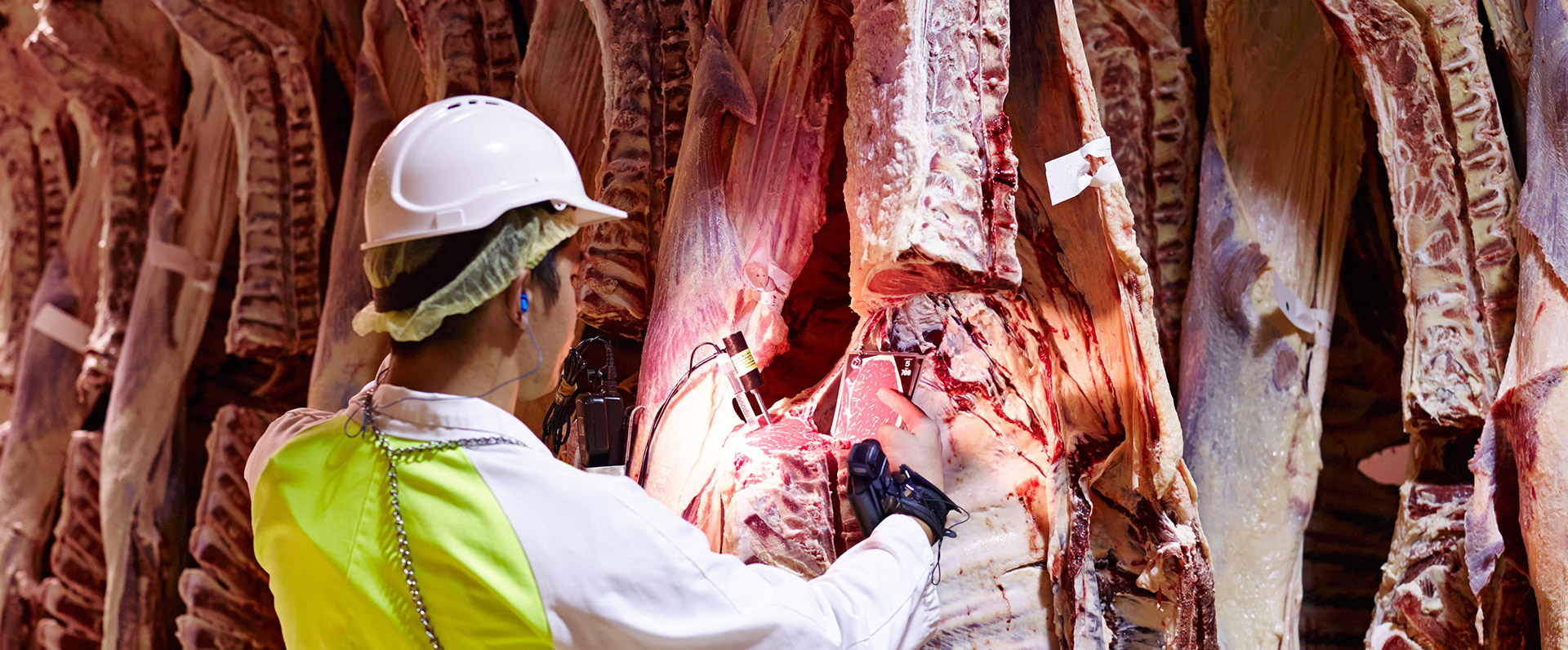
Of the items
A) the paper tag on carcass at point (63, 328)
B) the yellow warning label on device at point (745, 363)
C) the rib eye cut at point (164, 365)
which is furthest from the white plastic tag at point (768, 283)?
the paper tag on carcass at point (63, 328)

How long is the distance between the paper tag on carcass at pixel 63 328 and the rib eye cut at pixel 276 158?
0.97 m

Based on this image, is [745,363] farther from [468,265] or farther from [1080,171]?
[468,265]

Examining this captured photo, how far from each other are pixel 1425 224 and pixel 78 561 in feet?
11.4

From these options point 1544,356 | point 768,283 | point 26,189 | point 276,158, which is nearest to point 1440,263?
point 1544,356

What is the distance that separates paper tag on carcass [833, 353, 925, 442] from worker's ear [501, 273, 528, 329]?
2.10 ft

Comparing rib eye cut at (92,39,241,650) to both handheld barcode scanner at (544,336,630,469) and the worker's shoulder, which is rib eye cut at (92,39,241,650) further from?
the worker's shoulder

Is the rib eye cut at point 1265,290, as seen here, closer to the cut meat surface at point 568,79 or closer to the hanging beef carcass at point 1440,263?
the hanging beef carcass at point 1440,263

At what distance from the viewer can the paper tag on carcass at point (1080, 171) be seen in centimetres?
151

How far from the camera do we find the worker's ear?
113 centimetres

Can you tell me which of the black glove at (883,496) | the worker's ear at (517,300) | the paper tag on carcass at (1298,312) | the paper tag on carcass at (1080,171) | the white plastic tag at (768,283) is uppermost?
the paper tag on carcass at (1080,171)

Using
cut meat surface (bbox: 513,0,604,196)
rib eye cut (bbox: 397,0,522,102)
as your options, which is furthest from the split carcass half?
rib eye cut (bbox: 397,0,522,102)

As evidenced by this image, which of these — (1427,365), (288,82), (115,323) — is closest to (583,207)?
(1427,365)

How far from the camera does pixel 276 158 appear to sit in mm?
3154

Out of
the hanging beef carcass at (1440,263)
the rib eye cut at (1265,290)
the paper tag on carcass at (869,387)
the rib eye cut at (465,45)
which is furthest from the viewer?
the rib eye cut at (465,45)
